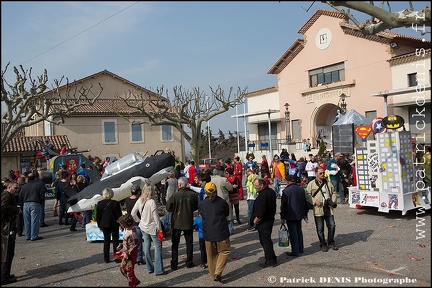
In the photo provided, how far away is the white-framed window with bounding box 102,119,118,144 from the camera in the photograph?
115 ft

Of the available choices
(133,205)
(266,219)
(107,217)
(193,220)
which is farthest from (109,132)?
(266,219)

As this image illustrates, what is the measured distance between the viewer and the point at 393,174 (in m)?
10.8

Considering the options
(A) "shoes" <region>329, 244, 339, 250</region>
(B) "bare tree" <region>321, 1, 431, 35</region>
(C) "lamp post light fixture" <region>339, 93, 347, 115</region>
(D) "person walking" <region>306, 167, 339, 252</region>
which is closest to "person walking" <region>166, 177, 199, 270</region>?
(D) "person walking" <region>306, 167, 339, 252</region>

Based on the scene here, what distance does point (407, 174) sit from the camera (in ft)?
A: 35.6

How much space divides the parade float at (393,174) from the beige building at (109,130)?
76.6 ft

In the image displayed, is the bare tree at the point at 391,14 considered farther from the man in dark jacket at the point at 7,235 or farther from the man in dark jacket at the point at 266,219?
the man in dark jacket at the point at 7,235

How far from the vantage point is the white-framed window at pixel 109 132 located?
35062 mm

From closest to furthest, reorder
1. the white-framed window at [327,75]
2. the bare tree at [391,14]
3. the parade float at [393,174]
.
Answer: the bare tree at [391,14] < the parade float at [393,174] < the white-framed window at [327,75]

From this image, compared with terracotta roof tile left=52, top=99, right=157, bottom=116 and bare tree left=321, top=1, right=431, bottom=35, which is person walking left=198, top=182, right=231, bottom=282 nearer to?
bare tree left=321, top=1, right=431, bottom=35

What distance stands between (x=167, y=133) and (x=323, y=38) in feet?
50.6

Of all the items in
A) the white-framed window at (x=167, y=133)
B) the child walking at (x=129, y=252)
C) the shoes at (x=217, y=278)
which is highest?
the white-framed window at (x=167, y=133)

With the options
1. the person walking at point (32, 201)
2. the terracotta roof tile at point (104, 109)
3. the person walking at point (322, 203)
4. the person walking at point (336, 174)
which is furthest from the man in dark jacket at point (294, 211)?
the terracotta roof tile at point (104, 109)

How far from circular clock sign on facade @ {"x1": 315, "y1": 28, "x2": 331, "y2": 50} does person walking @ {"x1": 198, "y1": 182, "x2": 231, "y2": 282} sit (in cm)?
2749

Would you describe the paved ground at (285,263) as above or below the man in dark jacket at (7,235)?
below
